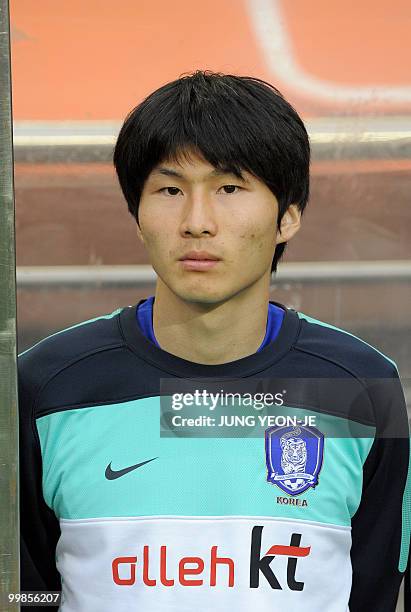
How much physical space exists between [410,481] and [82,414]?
485 millimetres

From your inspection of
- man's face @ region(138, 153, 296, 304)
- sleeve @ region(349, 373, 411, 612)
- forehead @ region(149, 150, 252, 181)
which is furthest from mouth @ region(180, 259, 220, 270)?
sleeve @ region(349, 373, 411, 612)

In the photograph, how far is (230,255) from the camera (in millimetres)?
1343

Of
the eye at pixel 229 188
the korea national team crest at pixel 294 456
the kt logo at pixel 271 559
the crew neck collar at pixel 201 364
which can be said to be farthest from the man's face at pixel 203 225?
the kt logo at pixel 271 559

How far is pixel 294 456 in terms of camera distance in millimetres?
1436

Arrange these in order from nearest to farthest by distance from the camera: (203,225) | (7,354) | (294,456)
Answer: (7,354) < (203,225) < (294,456)

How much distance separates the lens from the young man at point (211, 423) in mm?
1360

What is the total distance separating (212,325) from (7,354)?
329 millimetres

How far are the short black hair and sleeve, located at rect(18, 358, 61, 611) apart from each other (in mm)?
332

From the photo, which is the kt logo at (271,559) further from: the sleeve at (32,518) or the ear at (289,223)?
the ear at (289,223)

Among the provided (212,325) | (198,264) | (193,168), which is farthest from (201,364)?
(193,168)

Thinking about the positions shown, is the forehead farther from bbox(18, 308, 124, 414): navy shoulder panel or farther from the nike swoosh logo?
the nike swoosh logo

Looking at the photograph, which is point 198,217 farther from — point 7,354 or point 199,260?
point 7,354

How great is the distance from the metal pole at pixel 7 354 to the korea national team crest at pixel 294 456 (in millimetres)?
371

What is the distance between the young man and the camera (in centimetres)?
136
